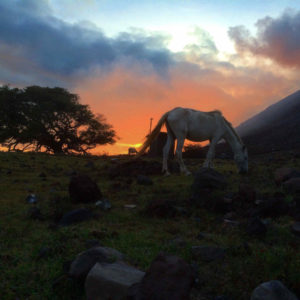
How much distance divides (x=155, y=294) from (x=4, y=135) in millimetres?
30784

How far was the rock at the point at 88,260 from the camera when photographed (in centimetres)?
343

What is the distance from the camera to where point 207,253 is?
13.4 ft

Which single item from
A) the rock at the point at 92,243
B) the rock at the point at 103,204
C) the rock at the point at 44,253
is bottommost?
the rock at the point at 44,253

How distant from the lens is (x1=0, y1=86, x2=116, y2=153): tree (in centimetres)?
2992

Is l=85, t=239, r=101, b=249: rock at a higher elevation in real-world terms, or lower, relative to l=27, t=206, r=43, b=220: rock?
lower

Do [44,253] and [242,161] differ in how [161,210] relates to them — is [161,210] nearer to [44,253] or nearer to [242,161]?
[44,253]

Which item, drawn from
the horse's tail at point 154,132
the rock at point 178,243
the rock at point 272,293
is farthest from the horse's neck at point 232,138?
the rock at point 272,293

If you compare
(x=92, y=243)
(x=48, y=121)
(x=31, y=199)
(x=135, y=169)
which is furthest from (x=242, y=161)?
(x=48, y=121)

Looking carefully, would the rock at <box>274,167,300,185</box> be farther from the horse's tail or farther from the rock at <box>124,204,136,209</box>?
the horse's tail

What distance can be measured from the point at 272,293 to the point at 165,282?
36.8 inches

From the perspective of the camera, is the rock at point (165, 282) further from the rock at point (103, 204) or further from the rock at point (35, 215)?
the rock at point (103, 204)

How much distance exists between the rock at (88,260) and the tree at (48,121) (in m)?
27.6

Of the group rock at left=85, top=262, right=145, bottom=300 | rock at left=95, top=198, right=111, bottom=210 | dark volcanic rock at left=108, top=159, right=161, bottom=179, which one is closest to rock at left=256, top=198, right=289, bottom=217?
rock at left=95, top=198, right=111, bottom=210

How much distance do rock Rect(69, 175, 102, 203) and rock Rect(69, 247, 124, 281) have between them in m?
Result: 3.69
